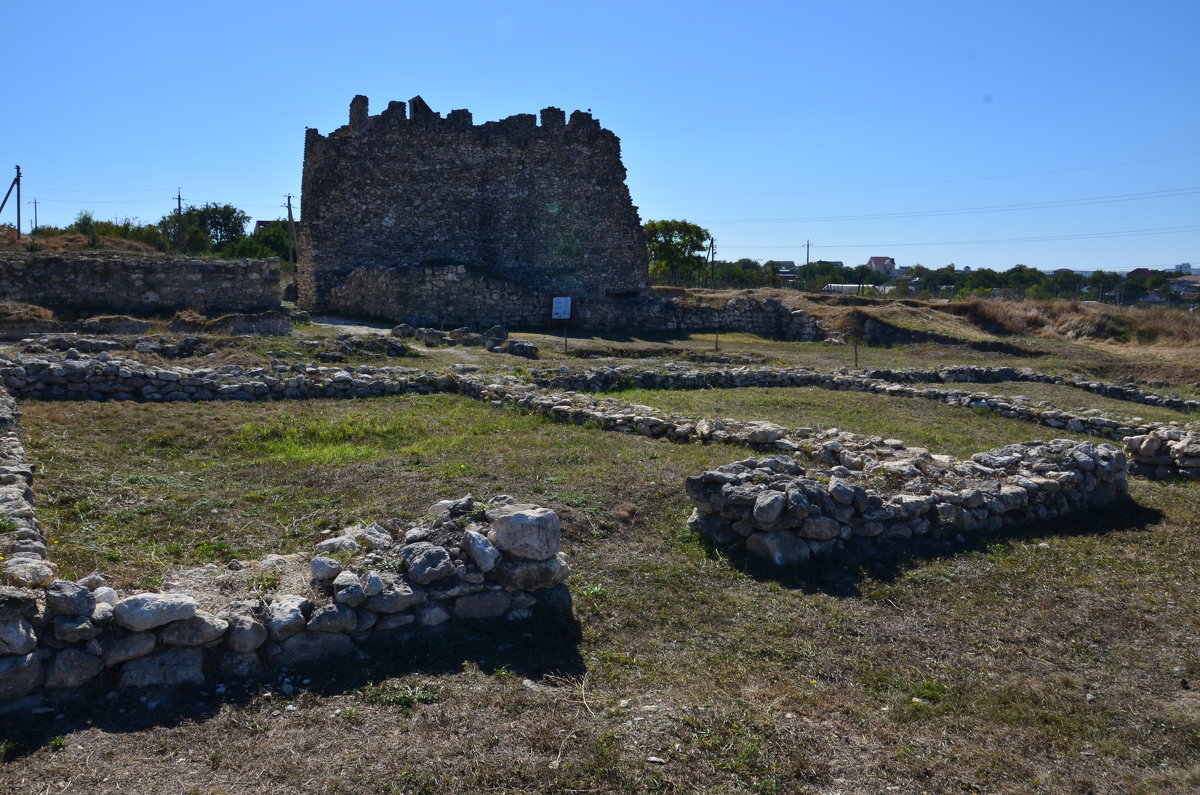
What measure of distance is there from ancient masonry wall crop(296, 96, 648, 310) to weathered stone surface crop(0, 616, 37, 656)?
26767 mm

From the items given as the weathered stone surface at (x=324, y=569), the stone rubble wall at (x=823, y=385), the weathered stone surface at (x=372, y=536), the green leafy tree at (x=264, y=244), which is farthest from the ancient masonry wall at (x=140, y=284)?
the green leafy tree at (x=264, y=244)

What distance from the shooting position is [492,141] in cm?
3412

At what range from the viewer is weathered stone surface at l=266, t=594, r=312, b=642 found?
541cm

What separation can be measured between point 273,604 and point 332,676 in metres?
0.62

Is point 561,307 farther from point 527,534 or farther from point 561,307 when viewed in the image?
point 527,534

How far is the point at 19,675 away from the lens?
4.70 m

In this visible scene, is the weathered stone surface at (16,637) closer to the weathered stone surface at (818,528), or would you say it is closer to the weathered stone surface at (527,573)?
the weathered stone surface at (527,573)

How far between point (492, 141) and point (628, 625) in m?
30.4

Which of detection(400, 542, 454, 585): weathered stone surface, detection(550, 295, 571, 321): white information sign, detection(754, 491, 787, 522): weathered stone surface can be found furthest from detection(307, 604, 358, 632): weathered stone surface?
detection(550, 295, 571, 321): white information sign

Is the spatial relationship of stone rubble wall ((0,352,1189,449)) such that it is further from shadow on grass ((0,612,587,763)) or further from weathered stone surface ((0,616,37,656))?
weathered stone surface ((0,616,37,656))

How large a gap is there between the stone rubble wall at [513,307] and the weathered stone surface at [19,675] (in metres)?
23.2

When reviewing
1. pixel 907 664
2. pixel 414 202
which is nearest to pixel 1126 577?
pixel 907 664

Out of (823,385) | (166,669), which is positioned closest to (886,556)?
(166,669)

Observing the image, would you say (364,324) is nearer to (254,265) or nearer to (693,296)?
(254,265)
